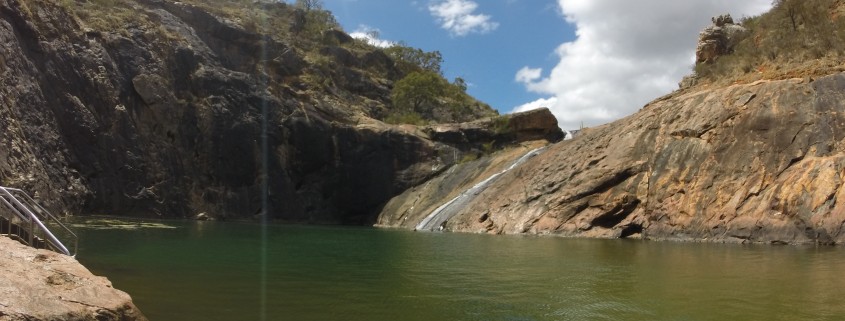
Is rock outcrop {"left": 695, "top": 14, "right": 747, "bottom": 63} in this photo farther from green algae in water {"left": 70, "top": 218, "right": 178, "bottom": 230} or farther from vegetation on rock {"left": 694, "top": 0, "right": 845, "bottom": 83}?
green algae in water {"left": 70, "top": 218, "right": 178, "bottom": 230}

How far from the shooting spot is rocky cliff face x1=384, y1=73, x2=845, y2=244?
86.3 feet

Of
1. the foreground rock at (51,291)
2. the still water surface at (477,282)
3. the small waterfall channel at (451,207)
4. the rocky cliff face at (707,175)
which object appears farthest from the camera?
the small waterfall channel at (451,207)

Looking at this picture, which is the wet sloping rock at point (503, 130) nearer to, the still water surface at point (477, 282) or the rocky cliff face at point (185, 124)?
the rocky cliff face at point (185, 124)

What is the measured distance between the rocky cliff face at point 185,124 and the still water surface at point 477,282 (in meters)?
25.8

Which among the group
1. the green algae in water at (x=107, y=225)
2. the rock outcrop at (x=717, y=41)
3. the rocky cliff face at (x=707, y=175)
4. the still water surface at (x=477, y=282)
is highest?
the rock outcrop at (x=717, y=41)

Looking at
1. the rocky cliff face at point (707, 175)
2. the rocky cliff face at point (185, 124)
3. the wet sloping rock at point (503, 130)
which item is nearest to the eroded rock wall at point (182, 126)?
the rocky cliff face at point (185, 124)

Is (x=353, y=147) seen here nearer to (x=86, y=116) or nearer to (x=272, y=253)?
(x=86, y=116)

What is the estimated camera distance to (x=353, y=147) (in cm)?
6378

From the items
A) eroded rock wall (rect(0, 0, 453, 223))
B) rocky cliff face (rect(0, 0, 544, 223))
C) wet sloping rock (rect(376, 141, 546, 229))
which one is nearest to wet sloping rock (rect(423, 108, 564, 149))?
rocky cliff face (rect(0, 0, 544, 223))

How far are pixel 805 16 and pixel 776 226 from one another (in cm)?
1965

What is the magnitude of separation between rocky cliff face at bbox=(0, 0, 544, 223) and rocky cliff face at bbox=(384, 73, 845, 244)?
24154 millimetres

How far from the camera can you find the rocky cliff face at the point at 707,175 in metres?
26.3

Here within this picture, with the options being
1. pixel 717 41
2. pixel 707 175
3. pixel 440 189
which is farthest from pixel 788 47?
pixel 440 189

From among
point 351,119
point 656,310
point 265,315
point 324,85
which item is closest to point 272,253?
point 265,315
